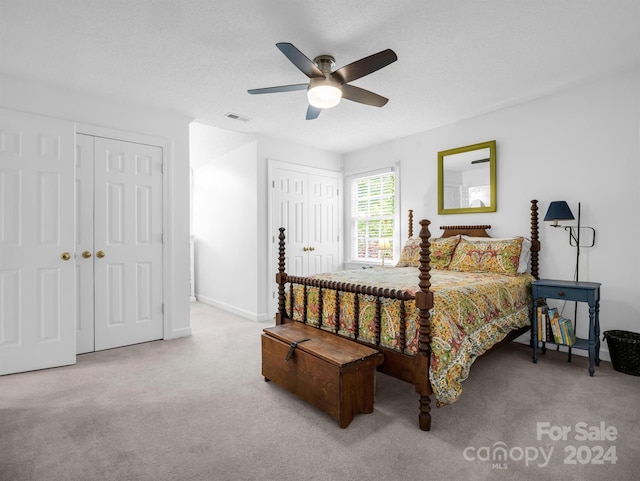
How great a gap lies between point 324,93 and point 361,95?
380 millimetres

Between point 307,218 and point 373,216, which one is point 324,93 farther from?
point 373,216

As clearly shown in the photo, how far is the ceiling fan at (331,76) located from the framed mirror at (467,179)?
1.81 meters

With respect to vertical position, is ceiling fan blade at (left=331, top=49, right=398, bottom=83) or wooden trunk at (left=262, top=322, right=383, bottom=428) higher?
ceiling fan blade at (left=331, top=49, right=398, bottom=83)

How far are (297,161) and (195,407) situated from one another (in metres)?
3.71

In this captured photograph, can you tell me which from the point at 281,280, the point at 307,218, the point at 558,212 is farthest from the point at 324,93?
the point at 307,218

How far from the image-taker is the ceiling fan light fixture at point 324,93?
8.10 ft

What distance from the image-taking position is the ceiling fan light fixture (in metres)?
2.47

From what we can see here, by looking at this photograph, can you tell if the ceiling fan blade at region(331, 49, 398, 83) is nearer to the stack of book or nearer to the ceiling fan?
the ceiling fan

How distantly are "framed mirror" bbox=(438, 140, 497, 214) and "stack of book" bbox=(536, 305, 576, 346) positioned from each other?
1.30m

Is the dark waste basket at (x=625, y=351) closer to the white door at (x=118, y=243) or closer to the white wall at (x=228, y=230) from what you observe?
the white wall at (x=228, y=230)

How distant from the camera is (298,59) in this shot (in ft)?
7.23

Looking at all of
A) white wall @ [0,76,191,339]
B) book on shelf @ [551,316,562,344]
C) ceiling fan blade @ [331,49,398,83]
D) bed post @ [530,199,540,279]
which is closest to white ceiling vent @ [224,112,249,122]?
white wall @ [0,76,191,339]

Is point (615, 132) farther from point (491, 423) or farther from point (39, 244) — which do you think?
point (39, 244)

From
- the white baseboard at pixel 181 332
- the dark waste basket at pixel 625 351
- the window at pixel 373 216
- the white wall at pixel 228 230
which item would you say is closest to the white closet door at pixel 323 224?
the window at pixel 373 216
